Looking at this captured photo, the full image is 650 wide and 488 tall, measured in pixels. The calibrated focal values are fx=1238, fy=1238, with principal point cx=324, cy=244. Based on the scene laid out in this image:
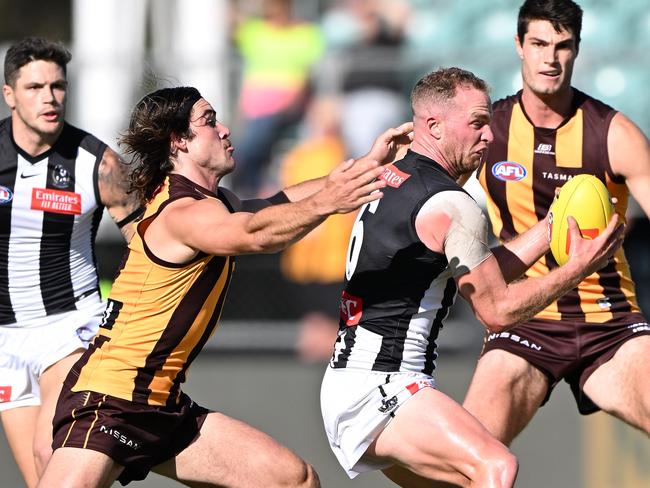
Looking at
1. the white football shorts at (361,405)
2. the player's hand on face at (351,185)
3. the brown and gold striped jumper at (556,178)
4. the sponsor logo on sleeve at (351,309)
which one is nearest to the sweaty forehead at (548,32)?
the brown and gold striped jumper at (556,178)

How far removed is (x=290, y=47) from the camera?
11383mm

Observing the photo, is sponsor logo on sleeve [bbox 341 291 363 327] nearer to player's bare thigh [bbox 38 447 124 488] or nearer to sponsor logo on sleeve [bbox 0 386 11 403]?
player's bare thigh [bbox 38 447 124 488]

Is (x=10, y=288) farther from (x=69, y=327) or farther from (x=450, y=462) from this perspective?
(x=450, y=462)

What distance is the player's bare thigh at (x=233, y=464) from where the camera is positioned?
5.21 m

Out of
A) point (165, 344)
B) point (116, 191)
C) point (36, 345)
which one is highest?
point (116, 191)

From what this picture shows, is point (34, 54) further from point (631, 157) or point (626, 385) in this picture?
point (626, 385)

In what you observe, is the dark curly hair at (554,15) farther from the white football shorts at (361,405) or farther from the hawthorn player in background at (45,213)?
the hawthorn player in background at (45,213)

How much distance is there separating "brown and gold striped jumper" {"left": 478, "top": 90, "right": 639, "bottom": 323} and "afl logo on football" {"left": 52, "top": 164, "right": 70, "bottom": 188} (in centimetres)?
218

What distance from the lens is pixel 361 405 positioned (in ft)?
16.8

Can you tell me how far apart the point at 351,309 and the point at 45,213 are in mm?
2069

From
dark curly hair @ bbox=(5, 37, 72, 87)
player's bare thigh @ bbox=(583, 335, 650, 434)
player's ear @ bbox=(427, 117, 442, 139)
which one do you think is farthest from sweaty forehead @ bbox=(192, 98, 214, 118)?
player's bare thigh @ bbox=(583, 335, 650, 434)

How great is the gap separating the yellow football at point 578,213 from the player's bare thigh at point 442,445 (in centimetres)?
81

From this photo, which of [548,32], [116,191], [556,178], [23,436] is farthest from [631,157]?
[23,436]

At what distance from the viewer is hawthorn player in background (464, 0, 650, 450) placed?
609cm
